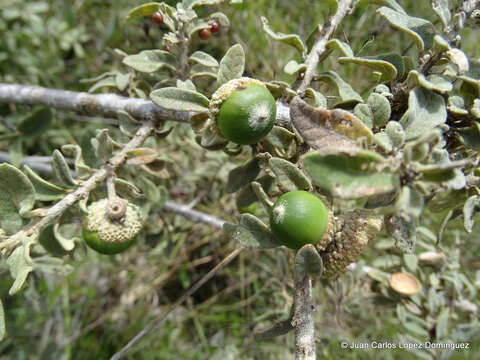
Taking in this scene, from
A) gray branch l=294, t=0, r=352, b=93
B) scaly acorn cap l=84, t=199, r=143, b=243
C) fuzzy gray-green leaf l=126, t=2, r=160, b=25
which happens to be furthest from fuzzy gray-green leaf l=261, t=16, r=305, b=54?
scaly acorn cap l=84, t=199, r=143, b=243

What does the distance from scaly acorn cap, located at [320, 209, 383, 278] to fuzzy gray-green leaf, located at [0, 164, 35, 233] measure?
126 centimetres

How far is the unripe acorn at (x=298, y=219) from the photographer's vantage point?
1.20 meters

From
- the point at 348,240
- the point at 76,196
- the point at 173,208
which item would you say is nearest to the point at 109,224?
the point at 76,196

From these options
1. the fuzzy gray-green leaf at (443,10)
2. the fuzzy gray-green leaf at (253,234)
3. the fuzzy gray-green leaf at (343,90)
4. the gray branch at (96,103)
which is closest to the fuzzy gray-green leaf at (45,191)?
the gray branch at (96,103)

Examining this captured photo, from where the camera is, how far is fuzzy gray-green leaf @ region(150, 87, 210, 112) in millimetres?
1417

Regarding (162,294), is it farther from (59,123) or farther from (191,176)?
(59,123)

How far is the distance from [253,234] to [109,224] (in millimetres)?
660

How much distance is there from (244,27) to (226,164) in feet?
5.14

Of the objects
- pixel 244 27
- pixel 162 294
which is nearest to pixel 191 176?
pixel 162 294

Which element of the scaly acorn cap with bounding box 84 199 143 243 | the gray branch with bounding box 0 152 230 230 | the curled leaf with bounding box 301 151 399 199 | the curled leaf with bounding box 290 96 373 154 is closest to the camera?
the curled leaf with bounding box 301 151 399 199

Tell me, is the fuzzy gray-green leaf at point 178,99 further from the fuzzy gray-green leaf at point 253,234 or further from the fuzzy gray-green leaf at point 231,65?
the fuzzy gray-green leaf at point 253,234

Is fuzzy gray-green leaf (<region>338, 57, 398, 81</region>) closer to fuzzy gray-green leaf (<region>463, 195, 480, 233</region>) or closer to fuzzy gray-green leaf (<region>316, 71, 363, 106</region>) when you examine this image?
fuzzy gray-green leaf (<region>316, 71, 363, 106</region>)

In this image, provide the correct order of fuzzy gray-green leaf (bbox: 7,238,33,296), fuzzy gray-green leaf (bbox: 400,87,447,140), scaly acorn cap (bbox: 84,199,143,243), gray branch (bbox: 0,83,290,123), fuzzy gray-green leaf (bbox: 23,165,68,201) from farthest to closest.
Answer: gray branch (bbox: 0,83,290,123)
fuzzy gray-green leaf (bbox: 23,165,68,201)
scaly acorn cap (bbox: 84,199,143,243)
fuzzy gray-green leaf (bbox: 7,238,33,296)
fuzzy gray-green leaf (bbox: 400,87,447,140)

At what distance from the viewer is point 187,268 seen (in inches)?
142
